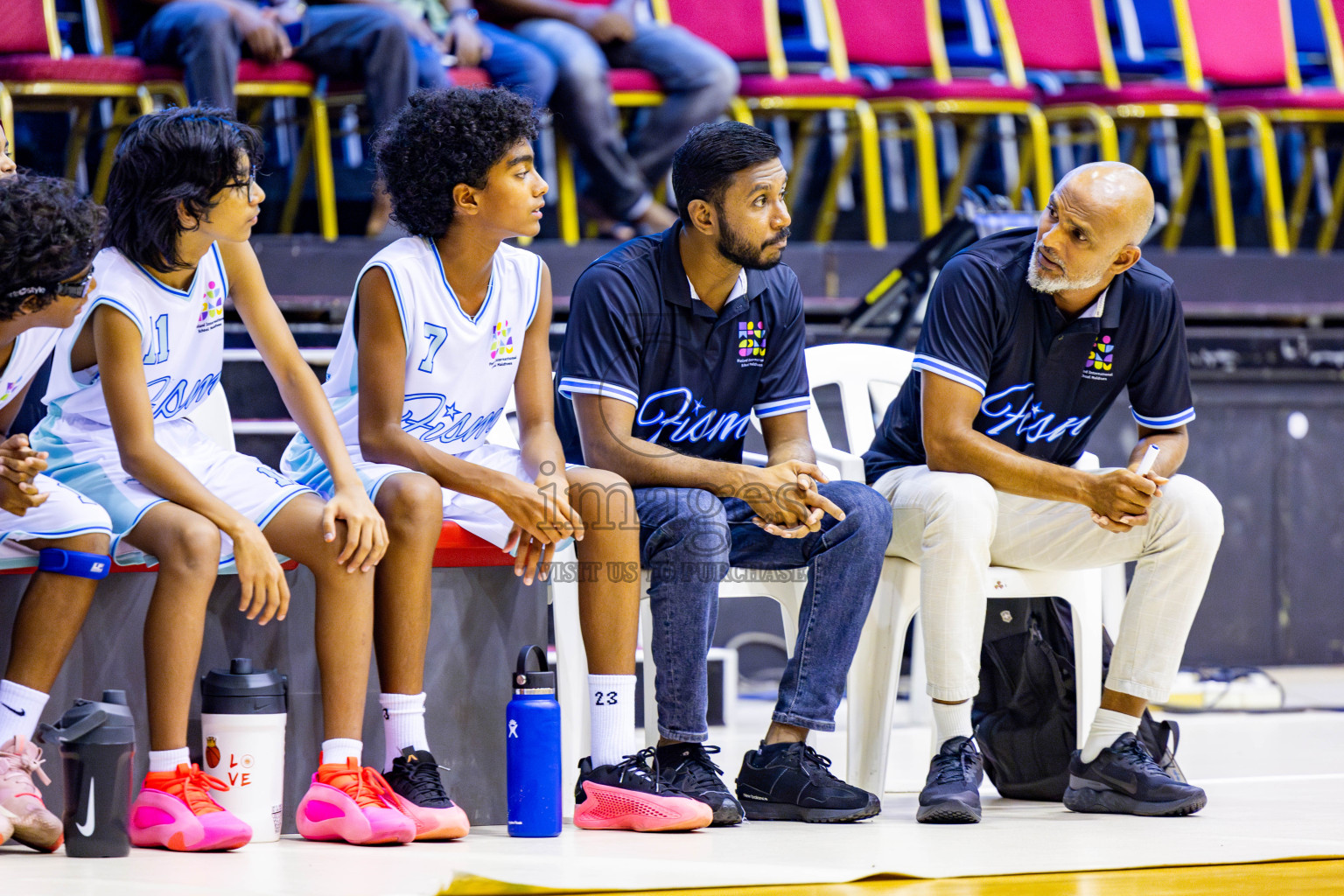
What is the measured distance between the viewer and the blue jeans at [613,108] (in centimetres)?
472

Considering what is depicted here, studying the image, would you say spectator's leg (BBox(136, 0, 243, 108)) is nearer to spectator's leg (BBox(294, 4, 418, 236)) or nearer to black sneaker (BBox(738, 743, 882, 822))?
spectator's leg (BBox(294, 4, 418, 236))

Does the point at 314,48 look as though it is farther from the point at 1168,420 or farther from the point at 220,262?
the point at 1168,420

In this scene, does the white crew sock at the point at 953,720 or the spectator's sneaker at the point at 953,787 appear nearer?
the spectator's sneaker at the point at 953,787

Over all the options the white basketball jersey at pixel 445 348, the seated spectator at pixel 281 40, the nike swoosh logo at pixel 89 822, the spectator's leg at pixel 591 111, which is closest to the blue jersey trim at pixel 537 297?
the white basketball jersey at pixel 445 348

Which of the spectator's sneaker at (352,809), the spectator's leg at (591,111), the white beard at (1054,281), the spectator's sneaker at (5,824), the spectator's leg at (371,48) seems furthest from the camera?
the spectator's leg at (591,111)

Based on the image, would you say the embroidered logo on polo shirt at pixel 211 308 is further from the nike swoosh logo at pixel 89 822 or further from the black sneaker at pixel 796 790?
the black sneaker at pixel 796 790

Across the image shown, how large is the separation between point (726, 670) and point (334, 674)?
1.66 meters

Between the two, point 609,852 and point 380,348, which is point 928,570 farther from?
point 380,348

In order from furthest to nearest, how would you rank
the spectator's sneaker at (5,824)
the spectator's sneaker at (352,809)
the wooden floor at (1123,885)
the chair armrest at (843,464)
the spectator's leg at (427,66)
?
1. the spectator's leg at (427,66)
2. the chair armrest at (843,464)
3. the spectator's sneaker at (352,809)
4. the spectator's sneaker at (5,824)
5. the wooden floor at (1123,885)

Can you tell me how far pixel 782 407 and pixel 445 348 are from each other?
0.62 metres

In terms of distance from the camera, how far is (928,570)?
2648mm

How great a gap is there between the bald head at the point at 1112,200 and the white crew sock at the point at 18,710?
185 cm

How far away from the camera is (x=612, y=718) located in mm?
2467

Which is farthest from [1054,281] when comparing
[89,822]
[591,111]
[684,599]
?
[591,111]
